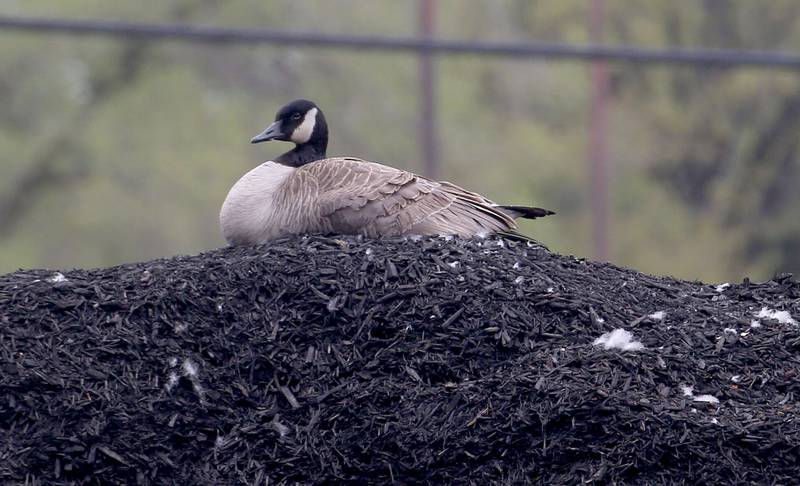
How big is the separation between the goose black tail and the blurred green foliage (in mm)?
10505

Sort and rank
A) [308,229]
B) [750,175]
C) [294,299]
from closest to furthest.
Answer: [294,299] < [308,229] < [750,175]

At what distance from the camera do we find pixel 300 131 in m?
7.06

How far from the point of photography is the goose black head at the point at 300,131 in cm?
700

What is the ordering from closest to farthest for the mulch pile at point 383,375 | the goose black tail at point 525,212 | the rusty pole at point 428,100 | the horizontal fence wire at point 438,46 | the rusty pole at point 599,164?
the mulch pile at point 383,375
the goose black tail at point 525,212
the horizontal fence wire at point 438,46
the rusty pole at point 428,100
the rusty pole at point 599,164

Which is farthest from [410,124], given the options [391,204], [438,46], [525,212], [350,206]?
[350,206]

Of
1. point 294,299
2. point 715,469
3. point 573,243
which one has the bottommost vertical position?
point 573,243

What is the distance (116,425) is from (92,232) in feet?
43.4

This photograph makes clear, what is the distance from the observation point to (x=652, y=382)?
195 inches

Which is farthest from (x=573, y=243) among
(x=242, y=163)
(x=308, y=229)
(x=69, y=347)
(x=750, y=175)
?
(x=69, y=347)

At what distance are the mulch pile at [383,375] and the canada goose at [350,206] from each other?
39cm

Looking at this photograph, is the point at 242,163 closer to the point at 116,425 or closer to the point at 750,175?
the point at 750,175

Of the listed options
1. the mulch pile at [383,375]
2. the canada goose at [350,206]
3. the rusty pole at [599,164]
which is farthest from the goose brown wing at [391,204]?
the rusty pole at [599,164]

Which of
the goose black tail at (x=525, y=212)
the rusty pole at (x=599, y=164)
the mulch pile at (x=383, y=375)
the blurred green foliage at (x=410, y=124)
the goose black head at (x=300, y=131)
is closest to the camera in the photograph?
the mulch pile at (x=383, y=375)

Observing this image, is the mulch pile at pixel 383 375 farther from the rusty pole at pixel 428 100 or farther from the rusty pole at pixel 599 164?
the rusty pole at pixel 599 164
